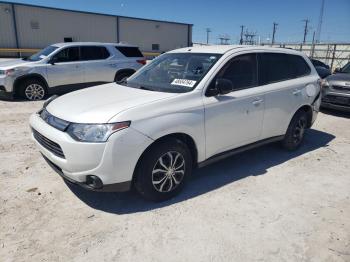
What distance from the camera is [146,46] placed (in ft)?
132

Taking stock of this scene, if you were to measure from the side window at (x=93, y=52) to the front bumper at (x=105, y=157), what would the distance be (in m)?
6.99

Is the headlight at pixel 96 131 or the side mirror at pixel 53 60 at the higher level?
the side mirror at pixel 53 60

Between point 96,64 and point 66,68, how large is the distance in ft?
3.19

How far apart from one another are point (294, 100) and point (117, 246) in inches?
144

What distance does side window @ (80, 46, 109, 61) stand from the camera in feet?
31.7

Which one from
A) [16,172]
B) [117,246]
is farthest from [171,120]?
[16,172]

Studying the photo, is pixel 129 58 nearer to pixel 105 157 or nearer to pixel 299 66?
pixel 299 66

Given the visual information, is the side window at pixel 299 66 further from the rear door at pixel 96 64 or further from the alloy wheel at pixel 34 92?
the alloy wheel at pixel 34 92

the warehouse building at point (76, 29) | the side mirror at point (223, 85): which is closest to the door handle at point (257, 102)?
the side mirror at point (223, 85)

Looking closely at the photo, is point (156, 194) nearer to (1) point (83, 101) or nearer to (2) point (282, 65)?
(1) point (83, 101)

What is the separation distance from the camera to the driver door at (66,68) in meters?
9.08

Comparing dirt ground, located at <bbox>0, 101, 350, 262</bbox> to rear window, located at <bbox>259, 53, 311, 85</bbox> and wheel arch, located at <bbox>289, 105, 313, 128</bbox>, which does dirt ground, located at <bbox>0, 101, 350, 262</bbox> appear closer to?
wheel arch, located at <bbox>289, 105, 313, 128</bbox>

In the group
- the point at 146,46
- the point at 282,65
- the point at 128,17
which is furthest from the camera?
the point at 146,46

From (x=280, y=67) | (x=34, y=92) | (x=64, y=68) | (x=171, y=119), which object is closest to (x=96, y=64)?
(x=64, y=68)
